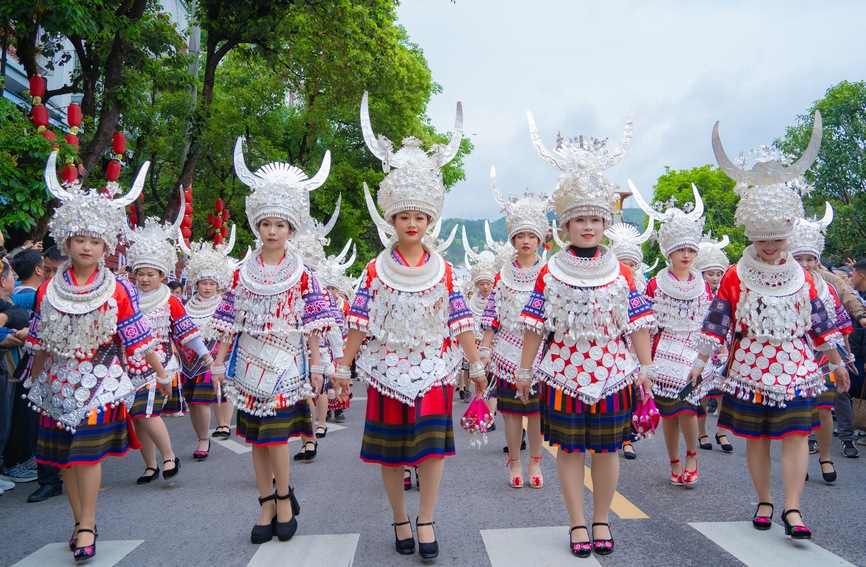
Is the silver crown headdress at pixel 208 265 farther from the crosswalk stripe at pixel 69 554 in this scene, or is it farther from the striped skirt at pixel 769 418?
the striped skirt at pixel 769 418

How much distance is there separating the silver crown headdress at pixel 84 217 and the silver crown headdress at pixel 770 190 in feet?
14.1

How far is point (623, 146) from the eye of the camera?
4672 millimetres

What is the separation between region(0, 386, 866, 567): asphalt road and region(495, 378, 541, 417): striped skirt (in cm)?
64

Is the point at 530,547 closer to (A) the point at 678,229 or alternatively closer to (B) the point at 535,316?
(B) the point at 535,316

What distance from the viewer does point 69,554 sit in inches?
178

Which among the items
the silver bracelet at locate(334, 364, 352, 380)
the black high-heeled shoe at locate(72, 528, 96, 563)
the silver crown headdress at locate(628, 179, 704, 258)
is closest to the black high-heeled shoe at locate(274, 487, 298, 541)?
the silver bracelet at locate(334, 364, 352, 380)

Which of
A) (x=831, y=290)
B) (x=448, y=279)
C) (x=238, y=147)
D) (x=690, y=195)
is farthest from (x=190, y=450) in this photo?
(x=690, y=195)

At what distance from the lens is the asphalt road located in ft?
14.0

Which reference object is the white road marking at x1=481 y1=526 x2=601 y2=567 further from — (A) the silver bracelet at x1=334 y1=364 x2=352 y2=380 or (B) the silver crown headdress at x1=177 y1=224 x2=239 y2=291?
(B) the silver crown headdress at x1=177 y1=224 x2=239 y2=291

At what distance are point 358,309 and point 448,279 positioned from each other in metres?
0.62

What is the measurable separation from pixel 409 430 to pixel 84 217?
2589mm

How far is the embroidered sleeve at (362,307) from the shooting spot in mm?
4469

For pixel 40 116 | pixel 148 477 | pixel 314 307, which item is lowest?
pixel 148 477

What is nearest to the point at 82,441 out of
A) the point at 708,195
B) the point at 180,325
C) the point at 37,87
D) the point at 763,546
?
the point at 180,325
